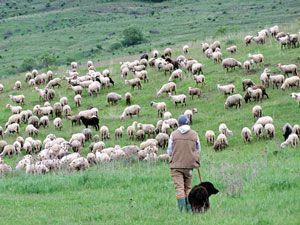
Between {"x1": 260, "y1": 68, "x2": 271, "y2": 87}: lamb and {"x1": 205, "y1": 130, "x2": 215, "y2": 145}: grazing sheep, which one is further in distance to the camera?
{"x1": 260, "y1": 68, "x2": 271, "y2": 87}: lamb

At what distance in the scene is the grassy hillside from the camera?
7225 centimetres

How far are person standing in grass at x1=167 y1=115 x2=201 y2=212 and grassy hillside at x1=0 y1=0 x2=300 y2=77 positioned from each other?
46.3 m

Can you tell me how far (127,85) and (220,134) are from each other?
1321cm

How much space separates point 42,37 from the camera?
8956cm

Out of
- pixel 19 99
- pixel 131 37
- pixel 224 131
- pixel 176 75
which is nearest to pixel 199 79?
pixel 176 75

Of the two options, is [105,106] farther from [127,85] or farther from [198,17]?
[198,17]

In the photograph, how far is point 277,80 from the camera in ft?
109

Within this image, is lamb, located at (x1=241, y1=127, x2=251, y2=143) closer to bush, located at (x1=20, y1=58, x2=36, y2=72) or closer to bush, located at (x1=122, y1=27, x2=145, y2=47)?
bush, located at (x1=20, y1=58, x2=36, y2=72)

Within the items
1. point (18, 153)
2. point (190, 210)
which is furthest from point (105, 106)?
point (190, 210)

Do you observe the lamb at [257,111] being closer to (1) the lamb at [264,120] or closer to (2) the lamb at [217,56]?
(1) the lamb at [264,120]

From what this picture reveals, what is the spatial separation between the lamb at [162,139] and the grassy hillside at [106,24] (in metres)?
33.6

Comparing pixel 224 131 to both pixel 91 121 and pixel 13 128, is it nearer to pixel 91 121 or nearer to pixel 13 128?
pixel 91 121

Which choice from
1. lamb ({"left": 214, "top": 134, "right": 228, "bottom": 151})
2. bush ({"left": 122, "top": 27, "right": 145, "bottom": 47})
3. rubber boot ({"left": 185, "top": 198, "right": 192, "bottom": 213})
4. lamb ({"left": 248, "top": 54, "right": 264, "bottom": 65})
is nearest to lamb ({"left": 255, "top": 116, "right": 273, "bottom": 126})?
lamb ({"left": 214, "top": 134, "right": 228, "bottom": 151})

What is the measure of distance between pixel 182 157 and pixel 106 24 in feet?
257
